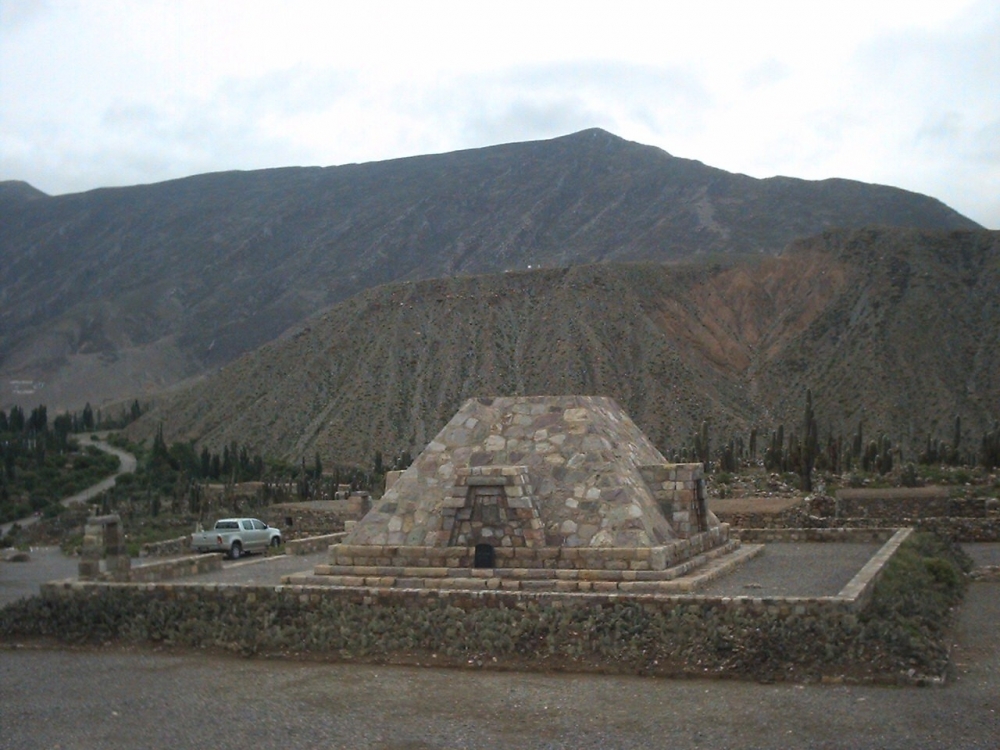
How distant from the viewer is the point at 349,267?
122m

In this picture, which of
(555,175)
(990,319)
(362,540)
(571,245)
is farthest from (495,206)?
(362,540)

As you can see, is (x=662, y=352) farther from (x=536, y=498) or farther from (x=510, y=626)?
(x=510, y=626)

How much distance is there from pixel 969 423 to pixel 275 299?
8256 centimetres

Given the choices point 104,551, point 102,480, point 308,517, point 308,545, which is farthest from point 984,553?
point 102,480

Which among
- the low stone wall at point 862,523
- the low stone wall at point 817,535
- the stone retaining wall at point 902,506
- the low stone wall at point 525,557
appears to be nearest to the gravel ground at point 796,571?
the low stone wall at point 817,535

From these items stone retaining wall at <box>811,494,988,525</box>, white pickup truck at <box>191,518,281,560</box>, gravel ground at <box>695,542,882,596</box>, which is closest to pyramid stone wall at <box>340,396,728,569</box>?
gravel ground at <box>695,542,882,596</box>

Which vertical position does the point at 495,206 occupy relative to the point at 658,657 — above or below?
above

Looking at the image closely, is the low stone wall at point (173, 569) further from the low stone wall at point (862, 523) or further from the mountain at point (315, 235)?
the mountain at point (315, 235)

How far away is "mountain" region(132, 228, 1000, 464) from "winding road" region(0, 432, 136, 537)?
3.44 meters

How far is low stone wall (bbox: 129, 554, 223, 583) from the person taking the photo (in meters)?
17.0

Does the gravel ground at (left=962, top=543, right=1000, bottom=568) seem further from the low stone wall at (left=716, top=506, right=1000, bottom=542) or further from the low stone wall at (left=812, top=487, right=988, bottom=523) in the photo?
the low stone wall at (left=812, top=487, right=988, bottom=523)

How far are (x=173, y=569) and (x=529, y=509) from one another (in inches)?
259

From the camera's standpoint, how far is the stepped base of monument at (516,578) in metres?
13.5

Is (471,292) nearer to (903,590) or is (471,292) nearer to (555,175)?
(903,590)
